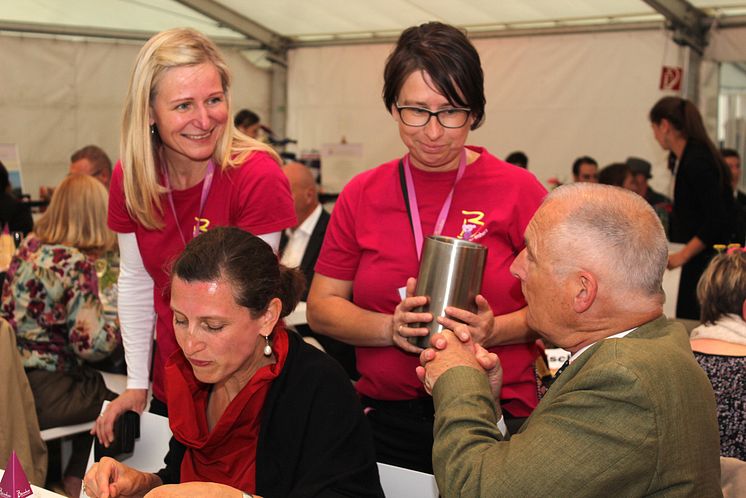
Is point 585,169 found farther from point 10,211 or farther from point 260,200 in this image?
point 260,200

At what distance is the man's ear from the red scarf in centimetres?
76

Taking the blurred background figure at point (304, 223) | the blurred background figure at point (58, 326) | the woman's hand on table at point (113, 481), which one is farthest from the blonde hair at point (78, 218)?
the woman's hand on table at point (113, 481)

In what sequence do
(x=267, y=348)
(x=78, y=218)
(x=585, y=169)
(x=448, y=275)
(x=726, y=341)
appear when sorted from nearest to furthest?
(x=448, y=275) < (x=267, y=348) < (x=726, y=341) < (x=78, y=218) < (x=585, y=169)

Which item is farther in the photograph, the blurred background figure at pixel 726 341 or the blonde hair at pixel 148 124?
the blurred background figure at pixel 726 341

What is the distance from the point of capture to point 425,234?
2.21m

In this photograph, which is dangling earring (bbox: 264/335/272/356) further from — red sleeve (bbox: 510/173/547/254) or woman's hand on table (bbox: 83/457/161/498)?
red sleeve (bbox: 510/173/547/254)

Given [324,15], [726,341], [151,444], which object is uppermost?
[324,15]

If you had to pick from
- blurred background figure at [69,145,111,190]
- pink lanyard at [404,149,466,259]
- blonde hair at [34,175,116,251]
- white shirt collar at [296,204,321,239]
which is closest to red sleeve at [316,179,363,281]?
pink lanyard at [404,149,466,259]

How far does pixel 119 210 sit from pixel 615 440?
1624 millimetres

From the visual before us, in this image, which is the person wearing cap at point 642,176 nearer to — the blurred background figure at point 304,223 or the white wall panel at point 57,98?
the blurred background figure at point 304,223

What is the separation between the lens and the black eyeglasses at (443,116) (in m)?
2.10

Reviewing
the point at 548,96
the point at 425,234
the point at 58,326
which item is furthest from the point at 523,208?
Answer: the point at 548,96

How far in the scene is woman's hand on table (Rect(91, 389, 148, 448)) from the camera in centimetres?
238

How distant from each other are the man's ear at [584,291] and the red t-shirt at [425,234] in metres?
0.62
